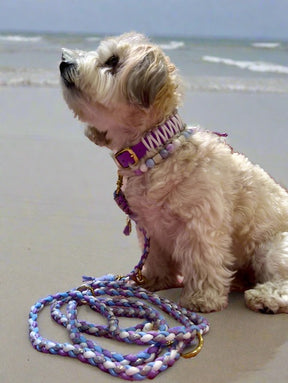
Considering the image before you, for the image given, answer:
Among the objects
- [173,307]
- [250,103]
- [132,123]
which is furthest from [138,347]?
[250,103]

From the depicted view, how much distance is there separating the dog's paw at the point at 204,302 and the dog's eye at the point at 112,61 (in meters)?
1.16

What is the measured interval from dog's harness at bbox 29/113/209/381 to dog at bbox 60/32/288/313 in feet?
0.41

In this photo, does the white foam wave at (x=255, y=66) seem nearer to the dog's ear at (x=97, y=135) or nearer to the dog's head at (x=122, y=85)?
the dog's ear at (x=97, y=135)

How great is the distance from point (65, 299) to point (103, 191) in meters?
1.87

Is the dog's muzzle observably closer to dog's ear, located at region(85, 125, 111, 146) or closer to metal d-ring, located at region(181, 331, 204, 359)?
dog's ear, located at region(85, 125, 111, 146)

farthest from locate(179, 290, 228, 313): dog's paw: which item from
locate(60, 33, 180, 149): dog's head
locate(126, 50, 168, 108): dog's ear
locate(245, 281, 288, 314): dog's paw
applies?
locate(126, 50, 168, 108): dog's ear

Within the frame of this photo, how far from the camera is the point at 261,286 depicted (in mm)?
2686

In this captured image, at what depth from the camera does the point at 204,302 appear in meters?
2.61

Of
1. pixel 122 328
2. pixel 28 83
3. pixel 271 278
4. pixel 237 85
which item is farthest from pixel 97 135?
pixel 237 85

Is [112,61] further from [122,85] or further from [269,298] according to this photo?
[269,298]

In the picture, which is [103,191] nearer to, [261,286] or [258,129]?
[261,286]

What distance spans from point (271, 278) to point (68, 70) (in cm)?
143

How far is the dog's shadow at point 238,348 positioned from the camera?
2.14 metres

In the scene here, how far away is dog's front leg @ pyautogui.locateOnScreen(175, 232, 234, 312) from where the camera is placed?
2.60m
